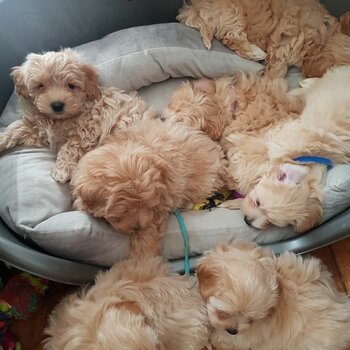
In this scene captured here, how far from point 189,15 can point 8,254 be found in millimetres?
1450

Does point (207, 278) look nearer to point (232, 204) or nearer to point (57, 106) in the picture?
point (232, 204)

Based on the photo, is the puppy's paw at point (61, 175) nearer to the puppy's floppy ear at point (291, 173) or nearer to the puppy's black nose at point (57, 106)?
the puppy's black nose at point (57, 106)

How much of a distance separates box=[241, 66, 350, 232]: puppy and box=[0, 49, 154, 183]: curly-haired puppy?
0.63 meters

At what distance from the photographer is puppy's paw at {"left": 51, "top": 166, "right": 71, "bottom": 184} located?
1.80m

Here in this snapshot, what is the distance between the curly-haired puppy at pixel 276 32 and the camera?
213cm

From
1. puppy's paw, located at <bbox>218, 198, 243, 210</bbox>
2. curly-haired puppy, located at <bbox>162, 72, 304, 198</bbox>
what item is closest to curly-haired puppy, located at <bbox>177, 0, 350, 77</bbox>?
curly-haired puppy, located at <bbox>162, 72, 304, 198</bbox>

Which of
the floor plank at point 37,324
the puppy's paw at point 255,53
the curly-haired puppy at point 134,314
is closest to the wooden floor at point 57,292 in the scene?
the floor plank at point 37,324

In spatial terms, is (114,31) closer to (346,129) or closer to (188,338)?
(346,129)

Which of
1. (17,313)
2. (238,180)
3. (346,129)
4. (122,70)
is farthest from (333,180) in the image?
(17,313)

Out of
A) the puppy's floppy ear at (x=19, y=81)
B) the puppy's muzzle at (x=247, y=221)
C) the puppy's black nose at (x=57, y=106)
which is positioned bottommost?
the puppy's muzzle at (x=247, y=221)

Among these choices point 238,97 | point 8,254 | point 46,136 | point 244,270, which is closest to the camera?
point 244,270

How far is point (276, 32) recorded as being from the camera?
218 cm

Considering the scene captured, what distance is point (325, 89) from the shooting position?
199cm

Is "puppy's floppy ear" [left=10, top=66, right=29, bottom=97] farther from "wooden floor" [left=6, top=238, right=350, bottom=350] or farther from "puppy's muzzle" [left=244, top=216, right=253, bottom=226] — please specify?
"puppy's muzzle" [left=244, top=216, right=253, bottom=226]
